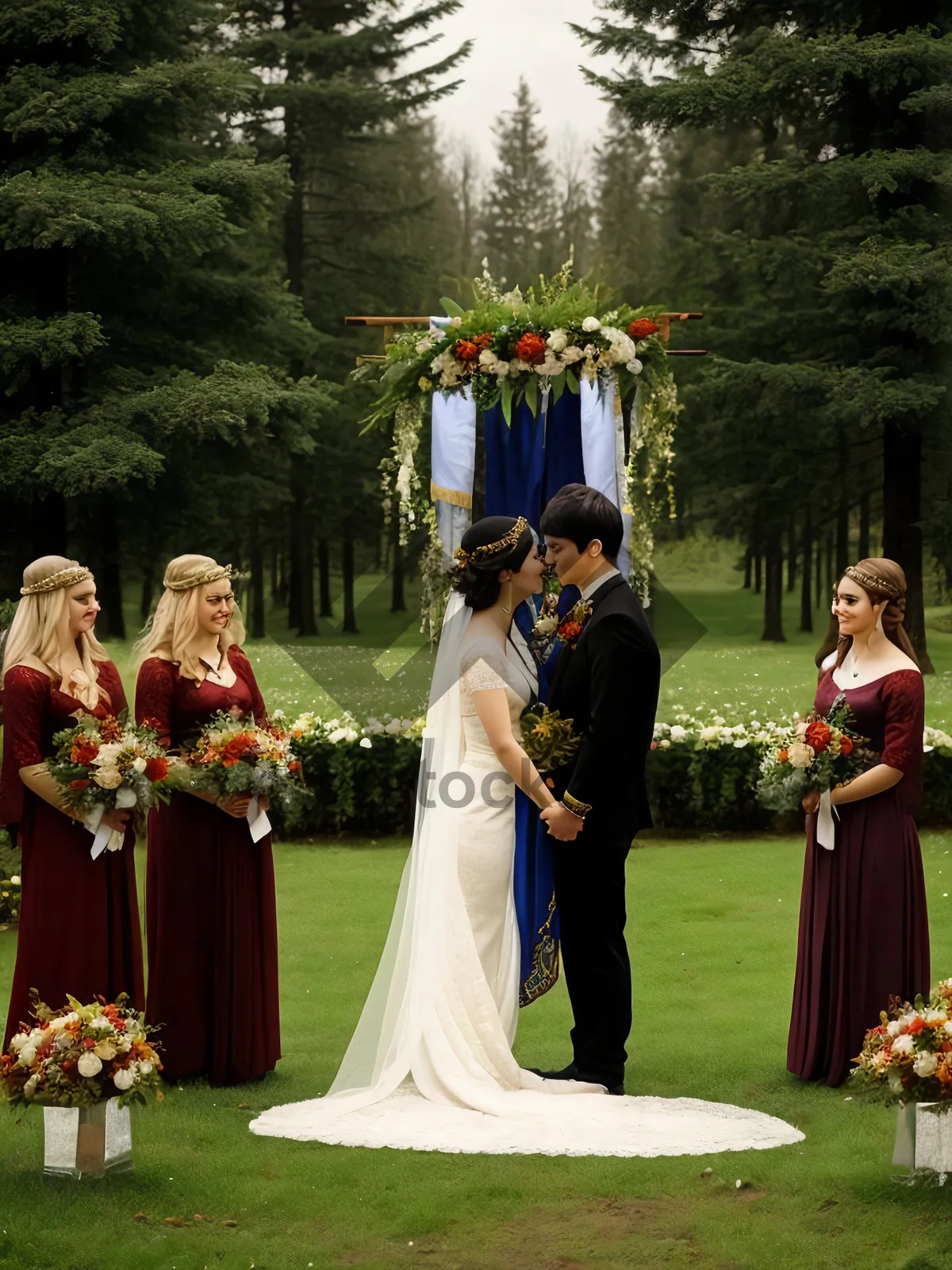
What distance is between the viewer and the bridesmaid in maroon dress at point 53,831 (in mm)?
5375

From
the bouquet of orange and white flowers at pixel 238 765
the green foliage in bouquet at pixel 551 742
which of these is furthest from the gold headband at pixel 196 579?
the green foliage in bouquet at pixel 551 742

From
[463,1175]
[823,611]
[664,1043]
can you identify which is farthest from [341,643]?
[463,1175]

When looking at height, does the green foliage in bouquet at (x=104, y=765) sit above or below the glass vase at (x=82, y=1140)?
above

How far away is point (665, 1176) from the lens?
463 cm

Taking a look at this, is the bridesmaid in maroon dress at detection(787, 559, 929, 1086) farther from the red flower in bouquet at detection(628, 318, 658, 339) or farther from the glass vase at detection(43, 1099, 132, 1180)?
the glass vase at detection(43, 1099, 132, 1180)

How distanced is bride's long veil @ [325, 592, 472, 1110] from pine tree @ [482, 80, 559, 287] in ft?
108

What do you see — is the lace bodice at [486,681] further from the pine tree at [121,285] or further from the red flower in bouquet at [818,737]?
the pine tree at [121,285]

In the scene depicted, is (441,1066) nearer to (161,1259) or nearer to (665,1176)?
(665,1176)

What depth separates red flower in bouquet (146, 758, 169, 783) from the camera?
17.1 ft

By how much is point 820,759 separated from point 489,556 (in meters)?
1.55

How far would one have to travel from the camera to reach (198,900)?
5.75m

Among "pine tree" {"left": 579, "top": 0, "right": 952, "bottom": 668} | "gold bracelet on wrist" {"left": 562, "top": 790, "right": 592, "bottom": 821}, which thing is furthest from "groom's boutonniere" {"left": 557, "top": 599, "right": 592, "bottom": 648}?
"pine tree" {"left": 579, "top": 0, "right": 952, "bottom": 668}

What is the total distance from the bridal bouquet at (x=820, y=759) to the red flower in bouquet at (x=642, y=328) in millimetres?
2239

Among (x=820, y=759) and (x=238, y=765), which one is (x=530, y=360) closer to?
(x=820, y=759)
